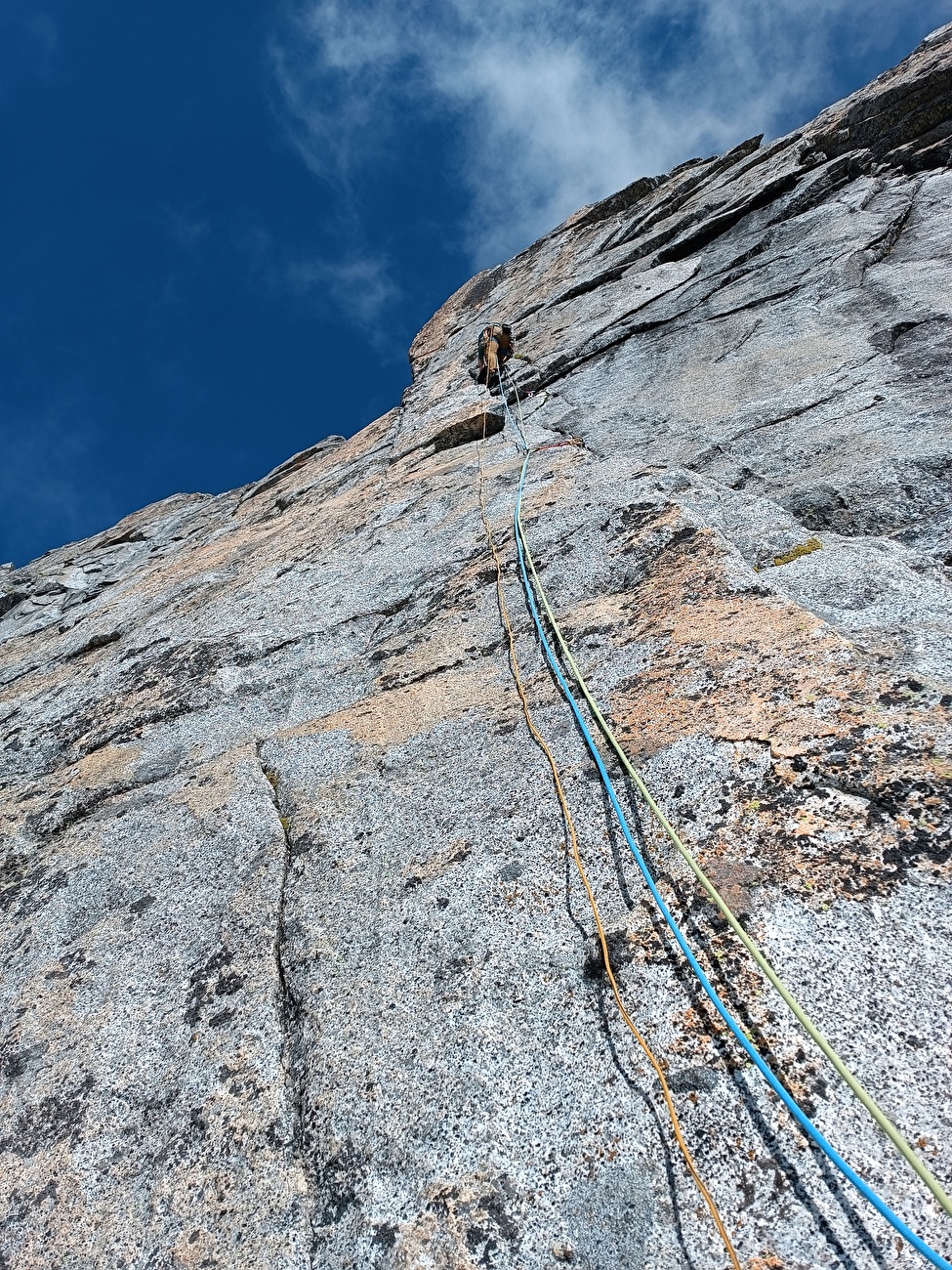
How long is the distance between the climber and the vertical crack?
10755mm

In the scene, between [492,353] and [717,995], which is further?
[492,353]

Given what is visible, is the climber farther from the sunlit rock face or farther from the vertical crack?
the vertical crack

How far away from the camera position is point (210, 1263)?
266cm

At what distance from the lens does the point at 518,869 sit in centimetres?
351

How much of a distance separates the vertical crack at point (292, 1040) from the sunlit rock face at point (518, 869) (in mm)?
22

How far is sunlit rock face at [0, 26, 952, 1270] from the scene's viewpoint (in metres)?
2.40

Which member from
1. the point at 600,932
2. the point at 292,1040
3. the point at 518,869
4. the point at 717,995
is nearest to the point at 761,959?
the point at 717,995

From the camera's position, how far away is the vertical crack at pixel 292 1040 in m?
2.78

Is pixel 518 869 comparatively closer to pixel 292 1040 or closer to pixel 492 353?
pixel 292 1040

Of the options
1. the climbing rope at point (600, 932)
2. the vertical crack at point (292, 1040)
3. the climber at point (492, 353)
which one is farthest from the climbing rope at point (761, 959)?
the climber at point (492, 353)

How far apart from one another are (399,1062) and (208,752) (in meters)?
3.42

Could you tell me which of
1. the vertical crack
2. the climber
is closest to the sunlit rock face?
the vertical crack

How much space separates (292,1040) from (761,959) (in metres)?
2.14

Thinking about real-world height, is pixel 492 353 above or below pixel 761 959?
above
